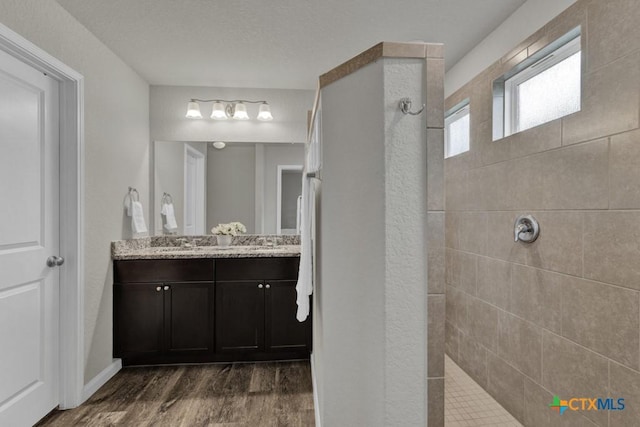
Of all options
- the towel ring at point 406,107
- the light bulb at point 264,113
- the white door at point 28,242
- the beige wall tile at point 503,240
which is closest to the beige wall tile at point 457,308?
the beige wall tile at point 503,240

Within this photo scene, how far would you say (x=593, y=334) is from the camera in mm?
1525

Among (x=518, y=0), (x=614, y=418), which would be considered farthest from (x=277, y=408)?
(x=518, y=0)

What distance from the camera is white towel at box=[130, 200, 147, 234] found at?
117 inches

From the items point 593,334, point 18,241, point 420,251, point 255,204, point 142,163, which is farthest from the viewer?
point 255,204

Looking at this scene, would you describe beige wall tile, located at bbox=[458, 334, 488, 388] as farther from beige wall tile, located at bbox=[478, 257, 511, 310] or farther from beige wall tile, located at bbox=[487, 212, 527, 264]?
beige wall tile, located at bbox=[487, 212, 527, 264]

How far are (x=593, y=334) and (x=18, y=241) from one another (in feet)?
9.15

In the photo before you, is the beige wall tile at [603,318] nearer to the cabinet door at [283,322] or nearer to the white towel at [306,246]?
the white towel at [306,246]

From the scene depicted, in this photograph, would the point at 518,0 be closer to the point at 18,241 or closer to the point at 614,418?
the point at 614,418

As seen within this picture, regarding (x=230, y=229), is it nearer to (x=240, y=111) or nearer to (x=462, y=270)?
(x=240, y=111)


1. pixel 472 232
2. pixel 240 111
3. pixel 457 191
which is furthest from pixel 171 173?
pixel 472 232

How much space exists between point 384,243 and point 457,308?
1.81 m

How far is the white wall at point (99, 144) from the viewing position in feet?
6.82

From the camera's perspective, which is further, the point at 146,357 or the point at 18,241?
the point at 146,357

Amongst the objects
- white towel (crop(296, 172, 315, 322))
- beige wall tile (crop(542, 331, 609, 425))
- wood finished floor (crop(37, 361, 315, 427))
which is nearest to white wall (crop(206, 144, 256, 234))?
wood finished floor (crop(37, 361, 315, 427))
